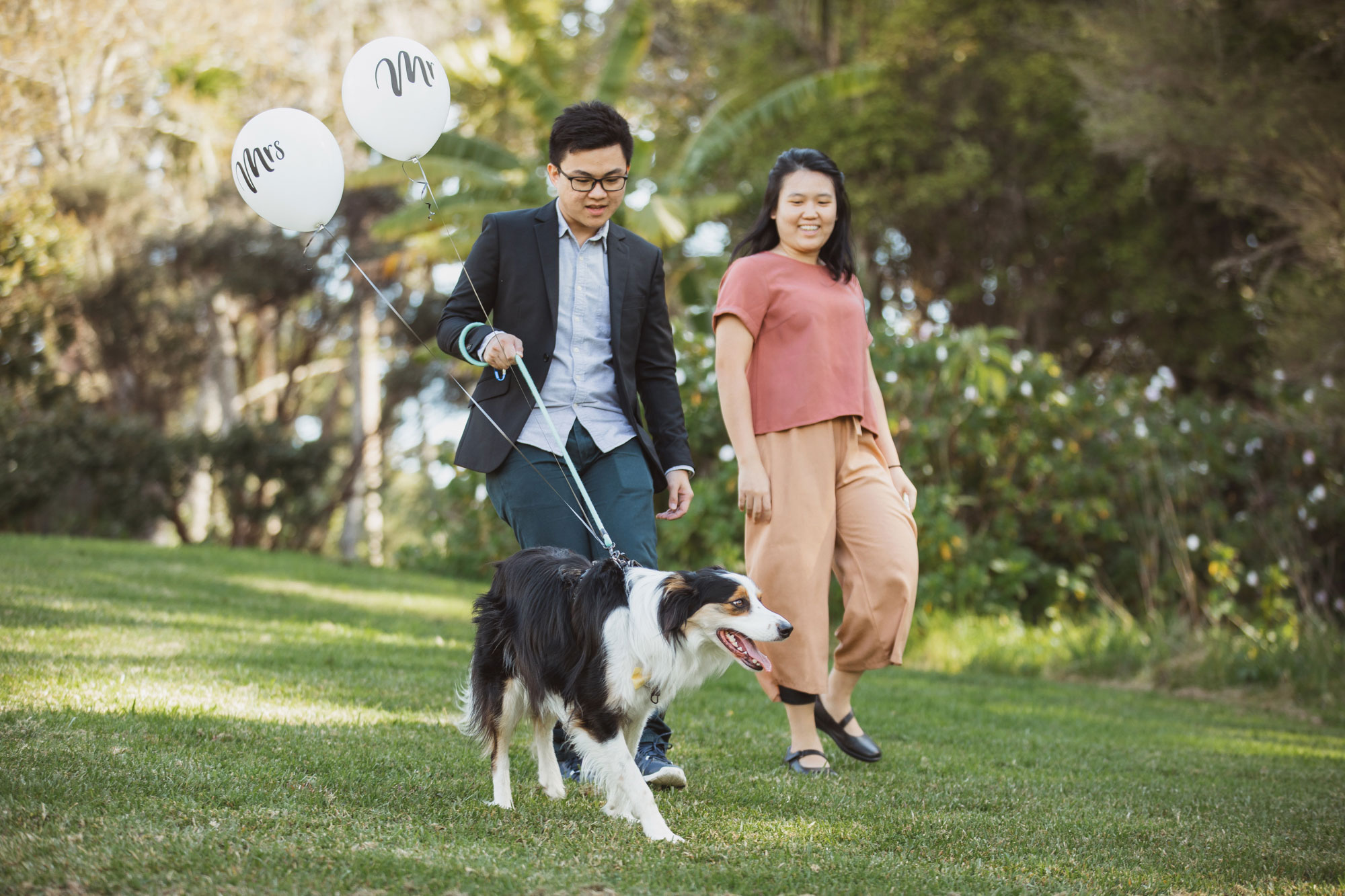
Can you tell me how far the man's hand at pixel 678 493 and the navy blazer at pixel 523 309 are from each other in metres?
0.06

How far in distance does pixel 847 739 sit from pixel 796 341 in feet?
5.33

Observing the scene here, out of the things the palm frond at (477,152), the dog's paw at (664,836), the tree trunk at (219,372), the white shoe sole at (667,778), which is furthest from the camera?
the tree trunk at (219,372)

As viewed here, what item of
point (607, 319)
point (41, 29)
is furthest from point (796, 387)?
point (41, 29)

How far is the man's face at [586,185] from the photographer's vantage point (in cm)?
348

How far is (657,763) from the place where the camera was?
3.68 metres

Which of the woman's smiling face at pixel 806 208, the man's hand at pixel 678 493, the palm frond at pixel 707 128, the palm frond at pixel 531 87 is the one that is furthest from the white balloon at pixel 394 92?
the palm frond at pixel 707 128

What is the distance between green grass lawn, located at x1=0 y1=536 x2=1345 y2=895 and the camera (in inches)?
103

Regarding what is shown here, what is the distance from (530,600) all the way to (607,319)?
40.4 inches

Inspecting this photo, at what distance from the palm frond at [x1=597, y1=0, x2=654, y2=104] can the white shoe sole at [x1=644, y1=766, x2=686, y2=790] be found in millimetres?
11648

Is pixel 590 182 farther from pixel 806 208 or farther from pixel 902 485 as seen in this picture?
pixel 902 485

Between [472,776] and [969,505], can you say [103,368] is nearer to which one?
[969,505]

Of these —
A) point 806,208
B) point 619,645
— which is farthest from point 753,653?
point 806,208

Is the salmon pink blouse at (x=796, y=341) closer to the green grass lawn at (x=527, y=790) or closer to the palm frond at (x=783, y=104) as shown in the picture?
the green grass lawn at (x=527, y=790)

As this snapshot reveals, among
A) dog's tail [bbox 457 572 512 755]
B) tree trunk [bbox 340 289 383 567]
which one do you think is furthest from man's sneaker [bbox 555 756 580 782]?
tree trunk [bbox 340 289 383 567]
